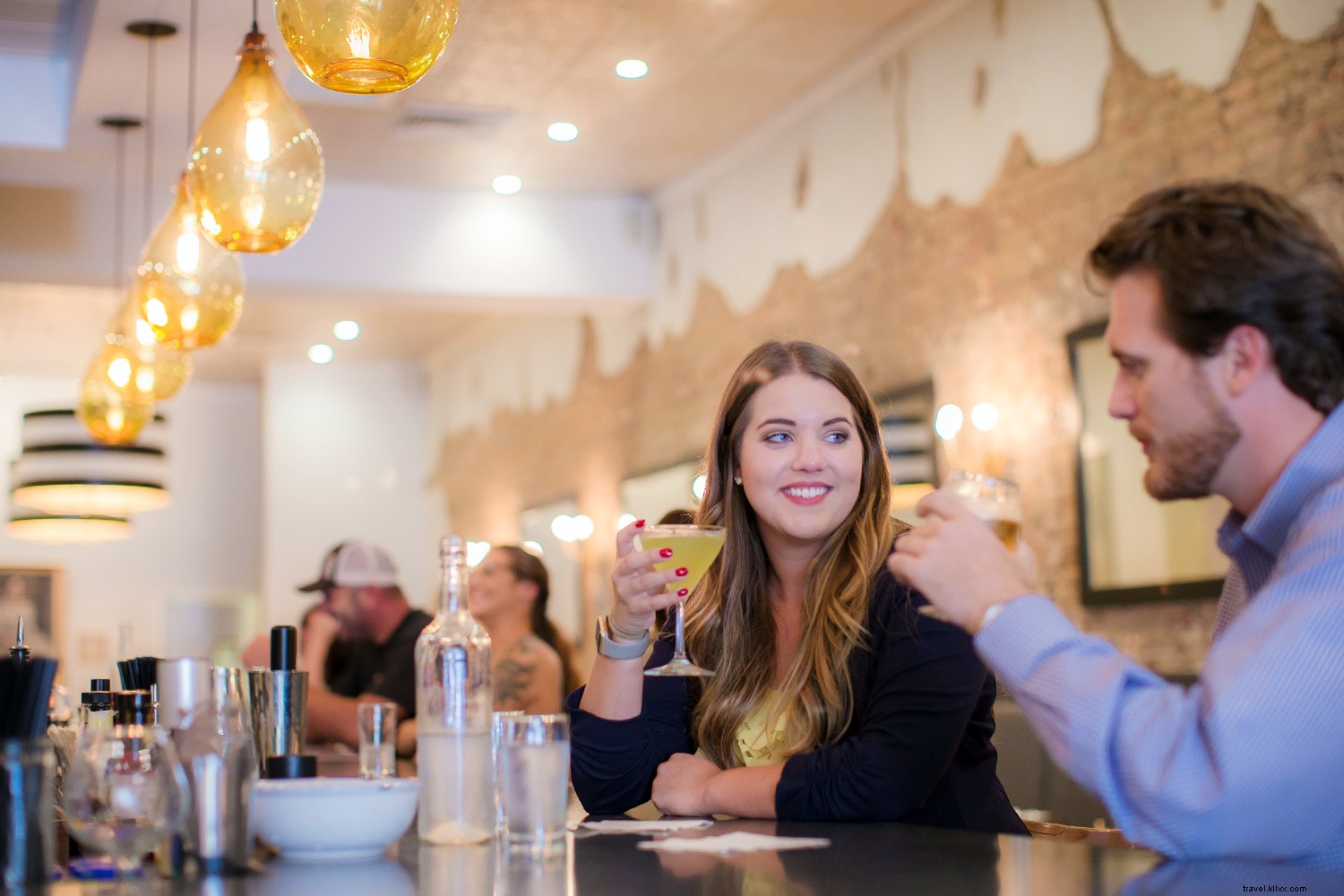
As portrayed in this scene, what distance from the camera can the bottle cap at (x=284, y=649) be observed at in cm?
205

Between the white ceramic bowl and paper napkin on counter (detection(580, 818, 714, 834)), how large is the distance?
0.31 m

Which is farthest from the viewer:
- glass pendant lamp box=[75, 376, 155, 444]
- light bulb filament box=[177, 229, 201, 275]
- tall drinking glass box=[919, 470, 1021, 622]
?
glass pendant lamp box=[75, 376, 155, 444]

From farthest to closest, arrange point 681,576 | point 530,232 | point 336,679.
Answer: point 530,232 < point 336,679 < point 681,576

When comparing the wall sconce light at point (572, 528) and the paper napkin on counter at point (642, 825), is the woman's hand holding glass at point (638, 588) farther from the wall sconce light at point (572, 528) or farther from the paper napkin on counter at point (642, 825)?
the wall sconce light at point (572, 528)

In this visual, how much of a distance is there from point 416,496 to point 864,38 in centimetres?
760

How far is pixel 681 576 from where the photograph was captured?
7.16ft

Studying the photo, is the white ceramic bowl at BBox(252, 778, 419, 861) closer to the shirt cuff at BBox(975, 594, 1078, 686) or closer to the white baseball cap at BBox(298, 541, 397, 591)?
the shirt cuff at BBox(975, 594, 1078, 686)

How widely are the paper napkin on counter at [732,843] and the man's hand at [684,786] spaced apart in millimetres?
318

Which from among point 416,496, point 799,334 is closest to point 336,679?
point 799,334

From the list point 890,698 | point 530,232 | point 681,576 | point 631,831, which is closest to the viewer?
point 631,831

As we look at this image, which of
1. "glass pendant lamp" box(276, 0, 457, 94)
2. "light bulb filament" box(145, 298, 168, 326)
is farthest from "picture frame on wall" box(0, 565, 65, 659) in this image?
"glass pendant lamp" box(276, 0, 457, 94)

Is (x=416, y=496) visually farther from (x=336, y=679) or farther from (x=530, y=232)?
(x=336, y=679)

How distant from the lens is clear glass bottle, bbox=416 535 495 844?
1.58 metres

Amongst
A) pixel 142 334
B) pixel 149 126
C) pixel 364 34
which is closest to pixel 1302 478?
pixel 364 34
